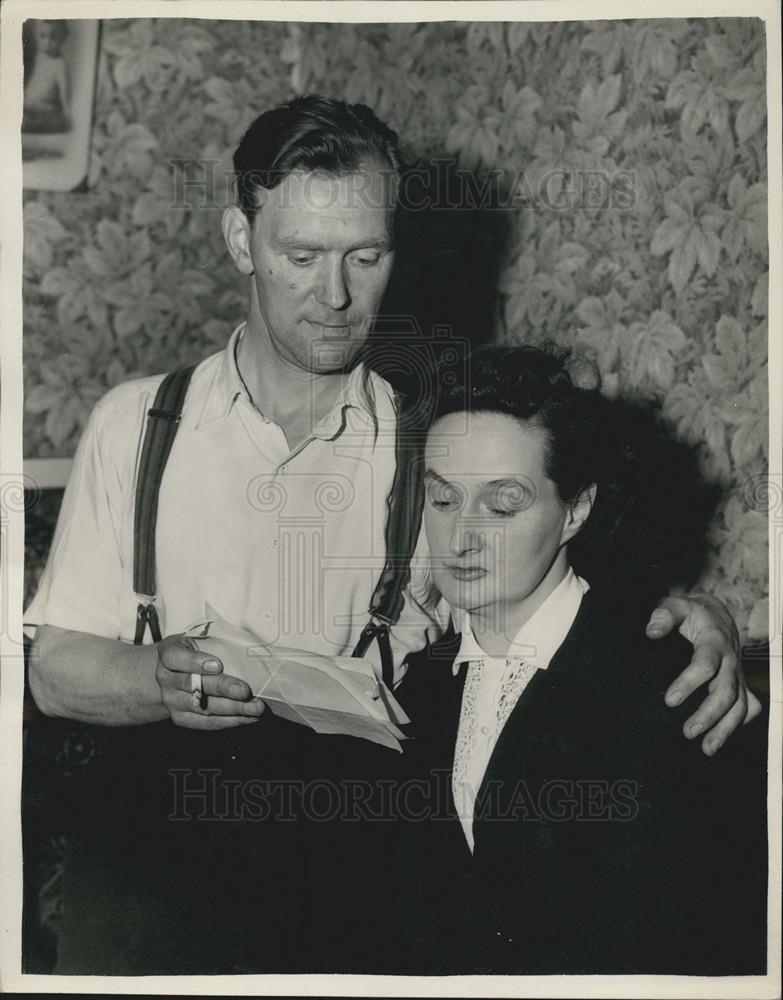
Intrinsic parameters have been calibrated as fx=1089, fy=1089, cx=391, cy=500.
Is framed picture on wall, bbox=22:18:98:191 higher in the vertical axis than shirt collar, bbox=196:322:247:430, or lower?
higher

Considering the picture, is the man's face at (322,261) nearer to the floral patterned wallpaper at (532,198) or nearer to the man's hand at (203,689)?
the floral patterned wallpaper at (532,198)

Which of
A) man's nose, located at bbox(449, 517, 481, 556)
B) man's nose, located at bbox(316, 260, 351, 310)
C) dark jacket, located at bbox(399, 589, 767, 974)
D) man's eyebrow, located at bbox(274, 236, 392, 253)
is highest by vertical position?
man's eyebrow, located at bbox(274, 236, 392, 253)

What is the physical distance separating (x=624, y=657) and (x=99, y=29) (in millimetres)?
870

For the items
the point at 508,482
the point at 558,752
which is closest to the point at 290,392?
the point at 508,482

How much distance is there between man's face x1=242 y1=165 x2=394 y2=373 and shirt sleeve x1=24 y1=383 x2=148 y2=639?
0.61 feet

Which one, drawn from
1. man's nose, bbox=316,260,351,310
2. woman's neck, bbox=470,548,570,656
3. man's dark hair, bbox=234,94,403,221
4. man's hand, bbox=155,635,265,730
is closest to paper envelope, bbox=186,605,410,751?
man's hand, bbox=155,635,265,730

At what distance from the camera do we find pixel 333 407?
1.16 metres

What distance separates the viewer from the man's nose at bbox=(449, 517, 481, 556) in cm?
111

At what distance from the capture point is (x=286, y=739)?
1126mm

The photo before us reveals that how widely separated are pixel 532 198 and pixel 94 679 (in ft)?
2.28

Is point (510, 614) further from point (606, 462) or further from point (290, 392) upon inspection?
point (290, 392)

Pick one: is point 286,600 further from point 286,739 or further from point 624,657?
point 624,657

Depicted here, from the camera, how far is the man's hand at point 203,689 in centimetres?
110

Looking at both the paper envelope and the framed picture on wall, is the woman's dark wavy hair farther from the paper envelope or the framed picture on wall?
the framed picture on wall
